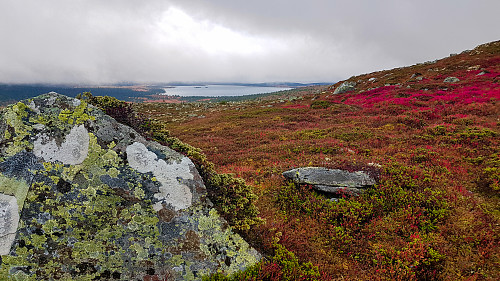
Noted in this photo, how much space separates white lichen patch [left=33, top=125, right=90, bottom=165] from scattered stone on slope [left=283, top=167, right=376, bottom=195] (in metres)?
7.23

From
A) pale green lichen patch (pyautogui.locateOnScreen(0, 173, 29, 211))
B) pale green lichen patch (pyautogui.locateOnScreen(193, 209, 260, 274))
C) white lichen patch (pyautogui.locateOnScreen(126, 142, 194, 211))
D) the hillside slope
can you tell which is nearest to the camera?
pale green lichen patch (pyautogui.locateOnScreen(0, 173, 29, 211))

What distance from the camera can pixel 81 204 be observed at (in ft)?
13.4

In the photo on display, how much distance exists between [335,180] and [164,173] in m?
6.62

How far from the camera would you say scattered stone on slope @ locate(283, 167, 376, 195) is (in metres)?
8.45

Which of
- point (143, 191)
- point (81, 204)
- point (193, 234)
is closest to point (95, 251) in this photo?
point (81, 204)

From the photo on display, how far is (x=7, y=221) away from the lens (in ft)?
11.7

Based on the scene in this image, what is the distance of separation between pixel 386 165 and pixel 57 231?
11.3 m

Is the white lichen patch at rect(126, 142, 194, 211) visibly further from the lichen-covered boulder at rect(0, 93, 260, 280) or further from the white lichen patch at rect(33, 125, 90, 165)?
the white lichen patch at rect(33, 125, 90, 165)

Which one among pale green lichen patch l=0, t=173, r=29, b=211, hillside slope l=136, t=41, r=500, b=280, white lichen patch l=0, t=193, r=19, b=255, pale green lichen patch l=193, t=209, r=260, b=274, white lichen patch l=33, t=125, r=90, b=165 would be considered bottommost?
hillside slope l=136, t=41, r=500, b=280

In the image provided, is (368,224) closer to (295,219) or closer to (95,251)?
(295,219)

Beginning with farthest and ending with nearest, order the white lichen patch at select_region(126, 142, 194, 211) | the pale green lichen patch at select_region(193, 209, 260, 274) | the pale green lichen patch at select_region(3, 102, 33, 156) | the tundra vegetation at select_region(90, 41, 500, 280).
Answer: the tundra vegetation at select_region(90, 41, 500, 280) < the white lichen patch at select_region(126, 142, 194, 211) < the pale green lichen patch at select_region(193, 209, 260, 274) < the pale green lichen patch at select_region(3, 102, 33, 156)

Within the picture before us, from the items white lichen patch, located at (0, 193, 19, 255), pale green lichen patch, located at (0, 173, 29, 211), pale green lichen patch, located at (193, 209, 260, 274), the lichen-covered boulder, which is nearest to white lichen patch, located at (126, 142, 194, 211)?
the lichen-covered boulder

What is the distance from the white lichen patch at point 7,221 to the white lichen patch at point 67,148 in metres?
0.80

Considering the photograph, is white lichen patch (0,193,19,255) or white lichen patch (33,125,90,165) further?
white lichen patch (33,125,90,165)
